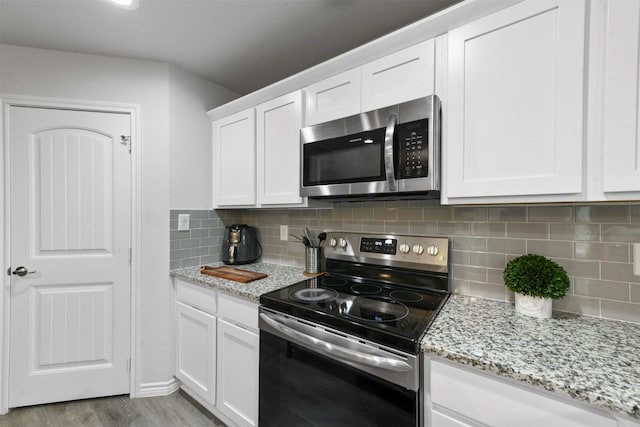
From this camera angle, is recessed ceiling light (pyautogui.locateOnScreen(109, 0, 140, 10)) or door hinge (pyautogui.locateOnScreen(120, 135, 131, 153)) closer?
recessed ceiling light (pyautogui.locateOnScreen(109, 0, 140, 10))

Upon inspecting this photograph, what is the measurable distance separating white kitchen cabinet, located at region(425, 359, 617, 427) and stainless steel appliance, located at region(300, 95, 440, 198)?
0.71 m

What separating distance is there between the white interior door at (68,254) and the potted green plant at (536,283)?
2415mm

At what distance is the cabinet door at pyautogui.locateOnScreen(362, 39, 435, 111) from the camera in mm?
1238

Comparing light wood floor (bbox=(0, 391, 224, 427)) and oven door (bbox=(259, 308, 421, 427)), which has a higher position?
oven door (bbox=(259, 308, 421, 427))

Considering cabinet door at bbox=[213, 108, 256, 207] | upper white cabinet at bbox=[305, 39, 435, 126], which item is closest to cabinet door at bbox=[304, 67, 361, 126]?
upper white cabinet at bbox=[305, 39, 435, 126]

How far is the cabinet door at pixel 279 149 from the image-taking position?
1.73 meters

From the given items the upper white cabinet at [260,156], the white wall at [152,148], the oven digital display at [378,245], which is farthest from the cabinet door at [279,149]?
the white wall at [152,148]

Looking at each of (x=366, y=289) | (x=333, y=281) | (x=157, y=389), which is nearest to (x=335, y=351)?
(x=366, y=289)

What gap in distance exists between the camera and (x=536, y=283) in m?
1.11

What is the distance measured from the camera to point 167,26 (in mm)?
1671

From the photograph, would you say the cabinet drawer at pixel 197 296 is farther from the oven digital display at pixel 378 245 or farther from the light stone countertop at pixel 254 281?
the oven digital display at pixel 378 245

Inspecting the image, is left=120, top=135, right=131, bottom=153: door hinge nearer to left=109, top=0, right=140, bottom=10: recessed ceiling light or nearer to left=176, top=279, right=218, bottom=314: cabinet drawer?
left=109, top=0, right=140, bottom=10: recessed ceiling light

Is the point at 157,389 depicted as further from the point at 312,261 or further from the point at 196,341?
the point at 312,261

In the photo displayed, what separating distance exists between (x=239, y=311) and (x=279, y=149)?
40.7 inches
